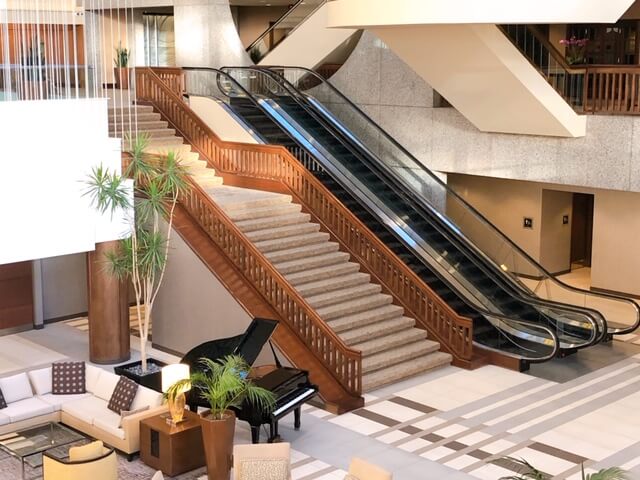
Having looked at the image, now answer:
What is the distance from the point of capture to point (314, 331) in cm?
1238

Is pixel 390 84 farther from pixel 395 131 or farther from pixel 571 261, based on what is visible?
pixel 571 261

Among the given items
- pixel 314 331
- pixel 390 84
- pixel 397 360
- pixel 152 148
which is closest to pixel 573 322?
pixel 397 360

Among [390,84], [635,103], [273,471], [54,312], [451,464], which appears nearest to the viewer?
[273,471]

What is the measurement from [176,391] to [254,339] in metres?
1.26

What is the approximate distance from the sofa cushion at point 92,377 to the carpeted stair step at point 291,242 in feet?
11.7

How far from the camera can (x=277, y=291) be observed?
12.8m

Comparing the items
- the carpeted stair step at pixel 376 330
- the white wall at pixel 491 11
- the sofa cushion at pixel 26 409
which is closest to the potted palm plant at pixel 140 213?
the sofa cushion at pixel 26 409

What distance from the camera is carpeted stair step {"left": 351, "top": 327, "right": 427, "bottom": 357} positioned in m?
13.1

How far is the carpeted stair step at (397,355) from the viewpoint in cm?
1279

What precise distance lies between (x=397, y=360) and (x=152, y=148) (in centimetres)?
583

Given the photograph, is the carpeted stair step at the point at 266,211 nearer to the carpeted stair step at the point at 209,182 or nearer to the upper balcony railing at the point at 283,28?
the carpeted stair step at the point at 209,182

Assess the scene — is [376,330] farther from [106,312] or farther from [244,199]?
[106,312]

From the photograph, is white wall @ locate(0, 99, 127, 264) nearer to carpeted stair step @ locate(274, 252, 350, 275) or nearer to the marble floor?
the marble floor

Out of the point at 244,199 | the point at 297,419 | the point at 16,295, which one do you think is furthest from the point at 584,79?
the point at 16,295
